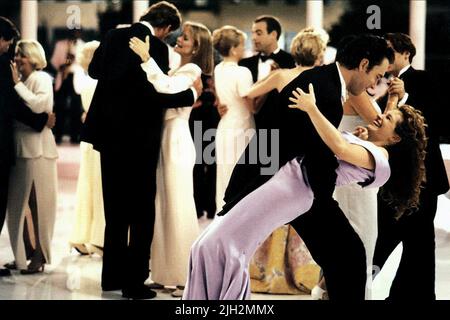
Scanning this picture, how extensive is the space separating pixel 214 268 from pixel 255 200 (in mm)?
275

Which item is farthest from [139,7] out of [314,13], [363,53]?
[363,53]

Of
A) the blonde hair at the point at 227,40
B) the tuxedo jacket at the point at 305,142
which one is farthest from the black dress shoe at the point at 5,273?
the tuxedo jacket at the point at 305,142

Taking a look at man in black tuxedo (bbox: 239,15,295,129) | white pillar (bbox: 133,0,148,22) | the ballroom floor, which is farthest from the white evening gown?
white pillar (bbox: 133,0,148,22)

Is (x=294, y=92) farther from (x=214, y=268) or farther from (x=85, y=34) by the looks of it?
(x=85, y=34)

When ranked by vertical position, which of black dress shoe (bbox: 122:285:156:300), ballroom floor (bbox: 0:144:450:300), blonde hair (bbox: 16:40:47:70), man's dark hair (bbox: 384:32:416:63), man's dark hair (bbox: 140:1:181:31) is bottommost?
ballroom floor (bbox: 0:144:450:300)

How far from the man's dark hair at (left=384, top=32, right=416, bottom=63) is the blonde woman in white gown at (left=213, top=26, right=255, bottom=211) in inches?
39.7

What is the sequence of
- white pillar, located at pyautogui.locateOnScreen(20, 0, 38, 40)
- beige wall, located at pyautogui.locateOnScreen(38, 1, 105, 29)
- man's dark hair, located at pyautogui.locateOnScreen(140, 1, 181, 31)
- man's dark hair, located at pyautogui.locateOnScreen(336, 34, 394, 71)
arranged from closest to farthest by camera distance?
man's dark hair, located at pyautogui.locateOnScreen(336, 34, 394, 71) < man's dark hair, located at pyautogui.locateOnScreen(140, 1, 181, 31) < white pillar, located at pyautogui.locateOnScreen(20, 0, 38, 40) < beige wall, located at pyautogui.locateOnScreen(38, 1, 105, 29)

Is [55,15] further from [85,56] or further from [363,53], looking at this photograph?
[363,53]

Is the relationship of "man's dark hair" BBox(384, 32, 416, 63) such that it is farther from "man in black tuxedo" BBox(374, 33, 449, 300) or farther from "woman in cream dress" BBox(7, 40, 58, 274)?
"woman in cream dress" BBox(7, 40, 58, 274)

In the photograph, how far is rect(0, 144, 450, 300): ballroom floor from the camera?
4.54 metres

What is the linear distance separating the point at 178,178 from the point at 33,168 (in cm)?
86

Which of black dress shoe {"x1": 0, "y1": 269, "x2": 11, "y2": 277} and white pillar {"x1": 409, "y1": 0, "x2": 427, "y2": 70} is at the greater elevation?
white pillar {"x1": 409, "y1": 0, "x2": 427, "y2": 70}

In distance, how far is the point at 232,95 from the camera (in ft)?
16.8

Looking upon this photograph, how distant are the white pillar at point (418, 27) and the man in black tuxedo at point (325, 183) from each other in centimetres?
453
